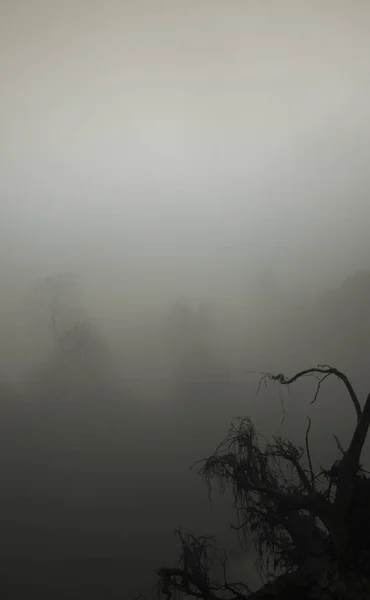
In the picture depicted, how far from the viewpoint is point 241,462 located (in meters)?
5.52

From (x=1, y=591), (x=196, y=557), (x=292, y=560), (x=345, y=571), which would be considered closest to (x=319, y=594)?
(x=345, y=571)

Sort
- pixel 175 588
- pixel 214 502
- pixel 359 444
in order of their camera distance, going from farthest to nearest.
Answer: pixel 214 502
pixel 175 588
pixel 359 444

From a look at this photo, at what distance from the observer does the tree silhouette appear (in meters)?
4.91

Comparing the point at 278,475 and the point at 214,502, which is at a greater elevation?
the point at 214,502

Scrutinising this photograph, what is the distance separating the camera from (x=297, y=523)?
5523 mm

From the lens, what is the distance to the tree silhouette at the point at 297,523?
491 centimetres

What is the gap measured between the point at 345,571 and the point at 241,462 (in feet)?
5.03

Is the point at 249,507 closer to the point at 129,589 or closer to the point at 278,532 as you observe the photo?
the point at 278,532

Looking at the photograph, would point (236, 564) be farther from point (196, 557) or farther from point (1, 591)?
point (196, 557)

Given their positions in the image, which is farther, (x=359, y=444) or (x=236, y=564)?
(x=236, y=564)

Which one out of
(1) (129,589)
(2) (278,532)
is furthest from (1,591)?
(2) (278,532)

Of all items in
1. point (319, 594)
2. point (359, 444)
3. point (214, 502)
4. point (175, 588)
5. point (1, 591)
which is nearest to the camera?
point (319, 594)

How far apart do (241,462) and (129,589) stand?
31.2ft

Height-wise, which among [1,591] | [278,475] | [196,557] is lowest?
[196,557]
